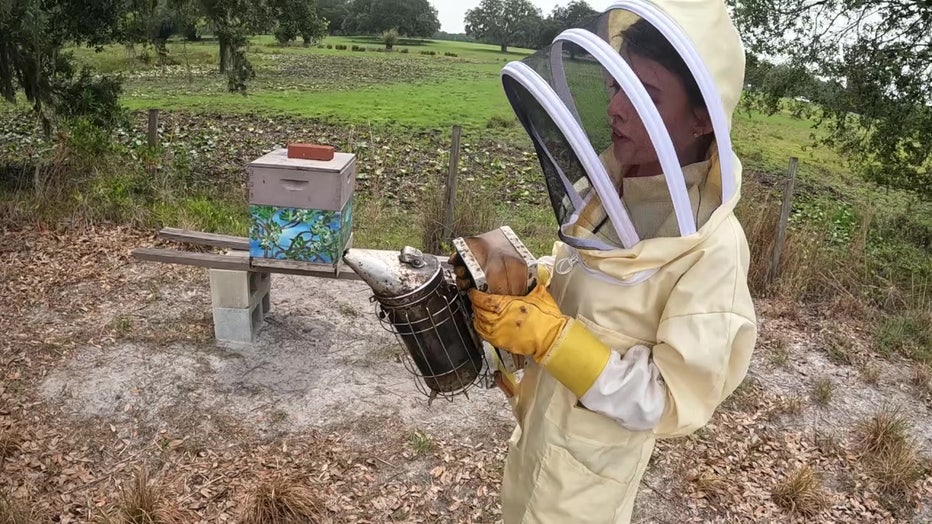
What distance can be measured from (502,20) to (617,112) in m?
66.0

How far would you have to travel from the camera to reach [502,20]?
206ft

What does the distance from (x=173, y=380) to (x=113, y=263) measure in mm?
1787

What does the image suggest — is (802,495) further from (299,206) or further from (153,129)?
(153,129)

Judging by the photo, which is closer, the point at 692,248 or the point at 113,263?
the point at 692,248

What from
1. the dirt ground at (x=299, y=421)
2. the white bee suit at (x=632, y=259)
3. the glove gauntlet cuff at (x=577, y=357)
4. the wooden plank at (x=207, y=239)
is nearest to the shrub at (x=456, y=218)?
the dirt ground at (x=299, y=421)

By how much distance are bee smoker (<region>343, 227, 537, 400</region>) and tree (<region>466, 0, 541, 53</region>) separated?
58.8 metres

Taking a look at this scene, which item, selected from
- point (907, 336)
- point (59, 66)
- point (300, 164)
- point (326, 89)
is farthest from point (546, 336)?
point (326, 89)

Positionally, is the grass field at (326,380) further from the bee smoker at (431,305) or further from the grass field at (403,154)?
the bee smoker at (431,305)

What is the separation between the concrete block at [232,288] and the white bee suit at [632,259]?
110 inches

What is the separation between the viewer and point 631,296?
1.42 metres

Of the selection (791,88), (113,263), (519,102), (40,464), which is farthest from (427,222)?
(791,88)

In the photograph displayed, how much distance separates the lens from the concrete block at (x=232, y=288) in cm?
389

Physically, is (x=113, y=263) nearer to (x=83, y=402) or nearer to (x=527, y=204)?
(x=83, y=402)

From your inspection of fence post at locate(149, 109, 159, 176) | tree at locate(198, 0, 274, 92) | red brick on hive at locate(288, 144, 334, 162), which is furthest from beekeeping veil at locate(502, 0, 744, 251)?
fence post at locate(149, 109, 159, 176)
